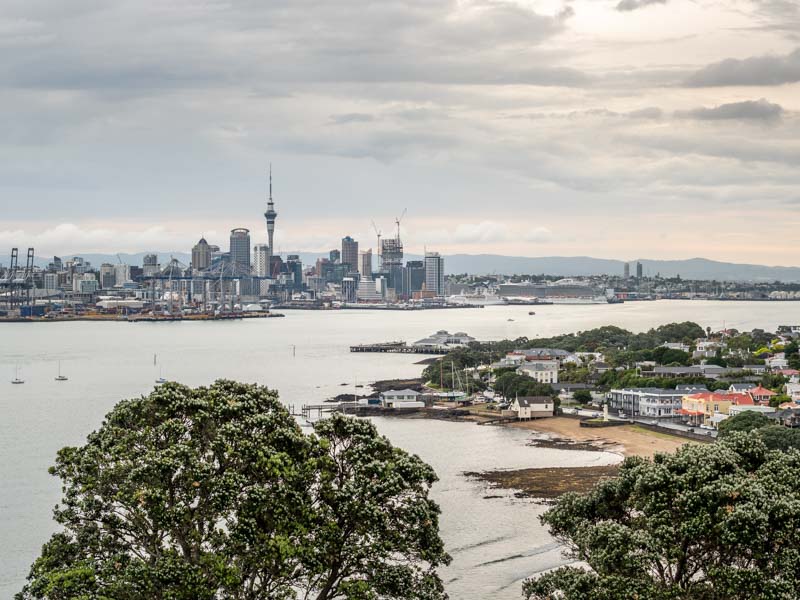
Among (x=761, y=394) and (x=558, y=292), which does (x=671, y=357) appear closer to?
(x=761, y=394)

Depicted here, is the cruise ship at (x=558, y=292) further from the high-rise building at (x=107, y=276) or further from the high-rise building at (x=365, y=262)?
Answer: the high-rise building at (x=107, y=276)

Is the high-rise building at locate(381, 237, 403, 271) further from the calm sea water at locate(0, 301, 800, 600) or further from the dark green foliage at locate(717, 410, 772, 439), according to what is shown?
the dark green foliage at locate(717, 410, 772, 439)

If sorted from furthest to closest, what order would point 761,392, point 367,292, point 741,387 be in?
point 367,292
point 741,387
point 761,392

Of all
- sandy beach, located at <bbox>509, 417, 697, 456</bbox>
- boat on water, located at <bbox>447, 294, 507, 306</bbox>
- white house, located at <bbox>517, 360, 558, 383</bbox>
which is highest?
boat on water, located at <bbox>447, 294, 507, 306</bbox>

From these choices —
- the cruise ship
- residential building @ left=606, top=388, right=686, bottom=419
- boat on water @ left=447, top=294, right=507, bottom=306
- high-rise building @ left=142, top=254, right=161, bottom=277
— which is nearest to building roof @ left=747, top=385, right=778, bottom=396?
residential building @ left=606, top=388, right=686, bottom=419

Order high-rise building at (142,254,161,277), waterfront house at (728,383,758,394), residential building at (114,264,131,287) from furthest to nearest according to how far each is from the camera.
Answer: residential building at (114,264,131,287)
high-rise building at (142,254,161,277)
waterfront house at (728,383,758,394)

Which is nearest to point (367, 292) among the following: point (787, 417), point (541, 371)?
point (541, 371)
